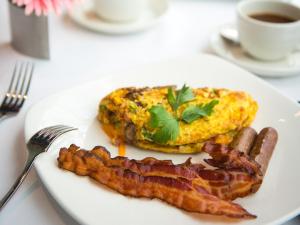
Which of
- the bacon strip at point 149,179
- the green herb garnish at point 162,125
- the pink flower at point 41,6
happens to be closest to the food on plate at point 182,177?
the bacon strip at point 149,179

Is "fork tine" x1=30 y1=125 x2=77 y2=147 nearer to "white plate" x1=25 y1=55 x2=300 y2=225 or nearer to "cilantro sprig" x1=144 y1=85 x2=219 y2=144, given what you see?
"white plate" x1=25 y1=55 x2=300 y2=225

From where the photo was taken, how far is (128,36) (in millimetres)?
1752

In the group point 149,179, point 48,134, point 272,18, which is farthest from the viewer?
point 272,18

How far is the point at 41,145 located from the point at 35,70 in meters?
0.52

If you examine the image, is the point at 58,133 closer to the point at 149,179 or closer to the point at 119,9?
the point at 149,179

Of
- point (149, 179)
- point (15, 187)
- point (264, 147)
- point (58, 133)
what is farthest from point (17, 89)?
point (264, 147)

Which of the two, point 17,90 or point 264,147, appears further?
point 17,90

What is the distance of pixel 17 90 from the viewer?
4.58 feet

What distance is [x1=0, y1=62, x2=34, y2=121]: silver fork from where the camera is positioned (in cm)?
131

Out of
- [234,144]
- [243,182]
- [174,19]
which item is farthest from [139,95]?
[174,19]

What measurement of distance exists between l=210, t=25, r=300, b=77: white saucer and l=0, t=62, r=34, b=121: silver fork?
629 mm

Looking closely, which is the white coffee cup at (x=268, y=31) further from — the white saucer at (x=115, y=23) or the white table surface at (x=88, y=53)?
the white saucer at (x=115, y=23)

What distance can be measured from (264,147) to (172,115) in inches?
9.0

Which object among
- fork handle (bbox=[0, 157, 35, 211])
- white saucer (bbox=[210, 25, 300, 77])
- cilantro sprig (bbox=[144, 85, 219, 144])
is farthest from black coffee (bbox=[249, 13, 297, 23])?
fork handle (bbox=[0, 157, 35, 211])
